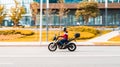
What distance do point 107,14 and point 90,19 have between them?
3917 millimetres

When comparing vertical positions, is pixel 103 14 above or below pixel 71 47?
above

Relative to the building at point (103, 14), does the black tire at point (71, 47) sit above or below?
below

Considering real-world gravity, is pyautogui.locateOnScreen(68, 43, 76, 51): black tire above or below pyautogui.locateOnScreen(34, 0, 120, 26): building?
below

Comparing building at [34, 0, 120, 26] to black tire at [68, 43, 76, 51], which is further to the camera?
building at [34, 0, 120, 26]

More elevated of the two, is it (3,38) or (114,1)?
(114,1)

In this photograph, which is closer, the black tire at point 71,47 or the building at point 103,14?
the black tire at point 71,47

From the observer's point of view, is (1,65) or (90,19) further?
(90,19)

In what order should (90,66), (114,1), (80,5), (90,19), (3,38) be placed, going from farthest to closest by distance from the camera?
(114,1), (90,19), (80,5), (3,38), (90,66)

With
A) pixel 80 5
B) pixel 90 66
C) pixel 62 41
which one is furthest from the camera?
→ pixel 80 5

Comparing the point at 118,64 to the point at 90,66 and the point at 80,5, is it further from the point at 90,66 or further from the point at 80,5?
the point at 80,5

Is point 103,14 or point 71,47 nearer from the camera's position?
point 71,47

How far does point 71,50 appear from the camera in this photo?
2414cm

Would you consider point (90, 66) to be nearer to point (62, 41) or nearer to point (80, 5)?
point (62, 41)

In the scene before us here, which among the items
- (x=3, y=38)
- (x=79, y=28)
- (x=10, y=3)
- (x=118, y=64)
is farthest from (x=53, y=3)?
(x=118, y=64)
